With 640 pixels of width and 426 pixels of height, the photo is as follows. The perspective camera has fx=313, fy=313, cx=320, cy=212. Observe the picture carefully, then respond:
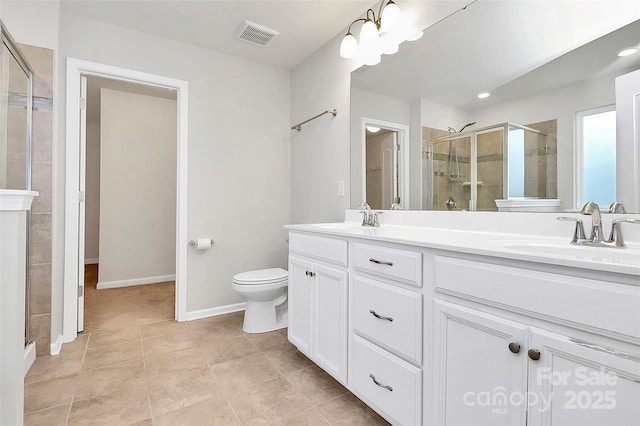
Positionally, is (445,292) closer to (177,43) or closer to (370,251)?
(370,251)

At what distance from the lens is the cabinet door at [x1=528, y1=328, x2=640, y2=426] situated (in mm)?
707

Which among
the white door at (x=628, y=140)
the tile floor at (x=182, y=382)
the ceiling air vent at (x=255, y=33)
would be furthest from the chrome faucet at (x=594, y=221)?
the ceiling air vent at (x=255, y=33)

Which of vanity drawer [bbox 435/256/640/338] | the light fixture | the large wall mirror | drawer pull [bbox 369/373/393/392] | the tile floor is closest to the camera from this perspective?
vanity drawer [bbox 435/256/640/338]

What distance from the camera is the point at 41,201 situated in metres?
2.10

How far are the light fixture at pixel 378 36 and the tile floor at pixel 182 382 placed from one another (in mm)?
2106

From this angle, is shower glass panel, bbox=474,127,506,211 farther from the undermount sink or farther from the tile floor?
the tile floor

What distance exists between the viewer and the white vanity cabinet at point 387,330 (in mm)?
1188

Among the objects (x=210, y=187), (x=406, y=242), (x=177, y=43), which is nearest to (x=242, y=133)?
(x=210, y=187)

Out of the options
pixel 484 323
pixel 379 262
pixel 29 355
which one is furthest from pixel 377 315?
pixel 29 355

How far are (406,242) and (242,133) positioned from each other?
2228 mm

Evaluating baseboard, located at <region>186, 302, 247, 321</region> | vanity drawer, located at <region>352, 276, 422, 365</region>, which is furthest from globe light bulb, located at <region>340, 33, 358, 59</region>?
baseboard, located at <region>186, 302, 247, 321</region>

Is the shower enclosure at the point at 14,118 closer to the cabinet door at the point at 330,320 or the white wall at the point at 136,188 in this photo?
the cabinet door at the point at 330,320

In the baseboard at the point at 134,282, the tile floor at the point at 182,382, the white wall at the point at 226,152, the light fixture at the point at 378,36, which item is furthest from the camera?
the baseboard at the point at 134,282

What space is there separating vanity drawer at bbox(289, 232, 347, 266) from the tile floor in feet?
2.32
